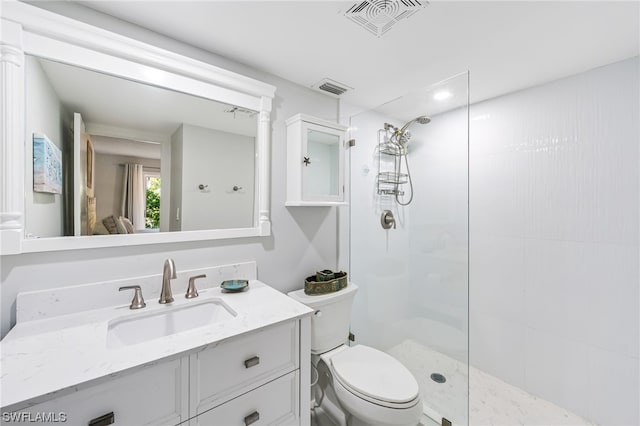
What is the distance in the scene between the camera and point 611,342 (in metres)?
1.63

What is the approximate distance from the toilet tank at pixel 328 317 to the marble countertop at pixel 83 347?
1.16ft

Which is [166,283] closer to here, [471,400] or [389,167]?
[389,167]

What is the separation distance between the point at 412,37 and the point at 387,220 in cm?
124

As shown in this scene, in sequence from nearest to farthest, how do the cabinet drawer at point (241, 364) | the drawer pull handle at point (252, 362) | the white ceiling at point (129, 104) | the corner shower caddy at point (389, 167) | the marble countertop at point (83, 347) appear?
the marble countertop at point (83, 347)
the cabinet drawer at point (241, 364)
the drawer pull handle at point (252, 362)
the white ceiling at point (129, 104)
the corner shower caddy at point (389, 167)

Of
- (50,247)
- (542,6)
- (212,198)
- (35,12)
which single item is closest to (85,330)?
(50,247)

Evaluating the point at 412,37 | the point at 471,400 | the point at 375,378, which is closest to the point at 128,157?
the point at 412,37

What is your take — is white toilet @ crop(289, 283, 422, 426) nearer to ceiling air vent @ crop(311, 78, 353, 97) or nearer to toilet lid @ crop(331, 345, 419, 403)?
toilet lid @ crop(331, 345, 419, 403)

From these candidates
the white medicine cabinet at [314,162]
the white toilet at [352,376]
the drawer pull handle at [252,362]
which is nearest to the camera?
the drawer pull handle at [252,362]

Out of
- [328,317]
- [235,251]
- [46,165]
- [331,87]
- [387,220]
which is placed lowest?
[328,317]

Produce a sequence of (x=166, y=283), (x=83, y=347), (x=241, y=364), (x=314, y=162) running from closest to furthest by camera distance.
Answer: (x=83, y=347)
(x=241, y=364)
(x=166, y=283)
(x=314, y=162)

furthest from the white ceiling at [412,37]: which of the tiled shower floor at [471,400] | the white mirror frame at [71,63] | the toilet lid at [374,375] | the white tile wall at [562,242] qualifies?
the tiled shower floor at [471,400]

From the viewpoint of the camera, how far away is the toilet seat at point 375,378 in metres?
1.25

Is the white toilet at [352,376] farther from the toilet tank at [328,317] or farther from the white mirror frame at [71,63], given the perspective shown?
the white mirror frame at [71,63]

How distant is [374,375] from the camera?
1397 mm
